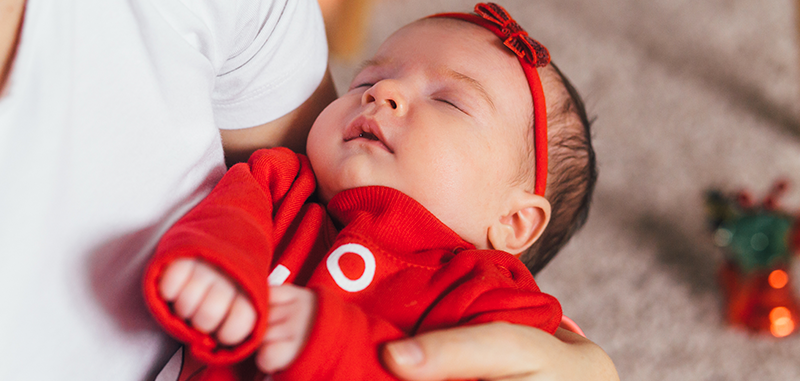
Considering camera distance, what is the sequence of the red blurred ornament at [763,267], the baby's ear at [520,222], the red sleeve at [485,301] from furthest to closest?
the red blurred ornament at [763,267] → the baby's ear at [520,222] → the red sleeve at [485,301]

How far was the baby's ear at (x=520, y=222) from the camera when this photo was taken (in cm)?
78

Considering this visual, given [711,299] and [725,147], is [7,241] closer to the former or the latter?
[711,299]

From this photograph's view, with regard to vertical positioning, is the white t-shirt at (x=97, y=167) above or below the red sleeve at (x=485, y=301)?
above

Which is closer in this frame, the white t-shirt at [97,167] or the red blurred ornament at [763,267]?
the white t-shirt at [97,167]

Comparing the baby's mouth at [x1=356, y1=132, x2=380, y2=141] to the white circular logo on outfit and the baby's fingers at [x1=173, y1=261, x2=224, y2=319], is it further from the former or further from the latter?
the baby's fingers at [x1=173, y1=261, x2=224, y2=319]

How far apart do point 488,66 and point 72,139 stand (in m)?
0.54

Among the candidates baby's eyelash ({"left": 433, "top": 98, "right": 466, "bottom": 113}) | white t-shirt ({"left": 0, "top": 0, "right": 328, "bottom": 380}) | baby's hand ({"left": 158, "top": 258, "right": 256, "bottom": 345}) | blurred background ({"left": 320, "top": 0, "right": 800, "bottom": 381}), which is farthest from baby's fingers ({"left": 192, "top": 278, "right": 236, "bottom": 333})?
blurred background ({"left": 320, "top": 0, "right": 800, "bottom": 381})

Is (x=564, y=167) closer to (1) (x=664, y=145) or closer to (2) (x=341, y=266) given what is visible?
(2) (x=341, y=266)

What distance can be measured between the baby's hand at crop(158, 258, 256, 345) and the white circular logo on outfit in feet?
0.50

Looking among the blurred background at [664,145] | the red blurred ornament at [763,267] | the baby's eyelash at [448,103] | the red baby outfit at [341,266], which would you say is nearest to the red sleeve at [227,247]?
the red baby outfit at [341,266]

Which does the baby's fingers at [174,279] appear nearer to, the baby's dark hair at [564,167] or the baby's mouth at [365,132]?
the baby's mouth at [365,132]

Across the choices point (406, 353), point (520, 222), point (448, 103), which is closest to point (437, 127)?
point (448, 103)

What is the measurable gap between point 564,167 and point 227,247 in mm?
610

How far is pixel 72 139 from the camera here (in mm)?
430
